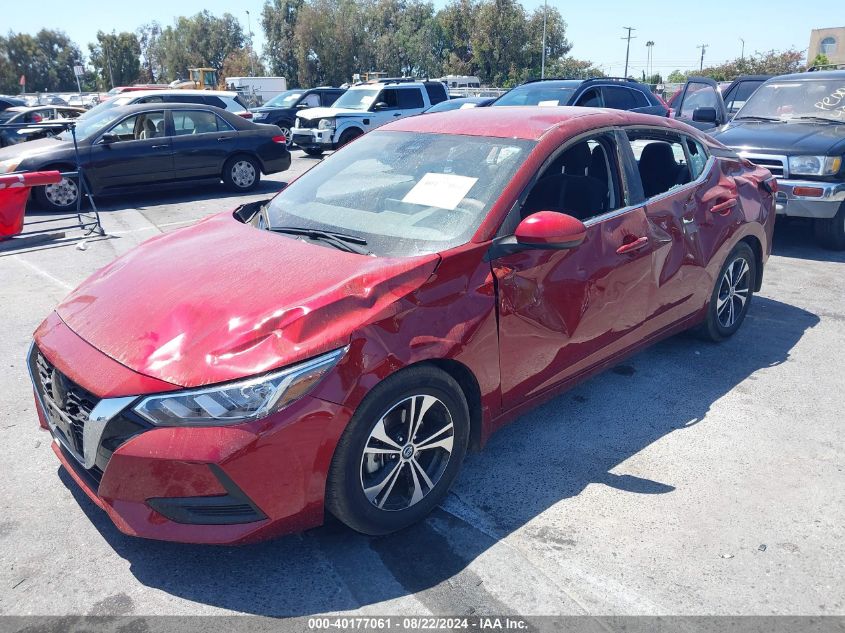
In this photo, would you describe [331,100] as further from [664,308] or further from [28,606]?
[28,606]

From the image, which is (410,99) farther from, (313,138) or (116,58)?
(116,58)

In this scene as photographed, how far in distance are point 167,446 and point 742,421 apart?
315 cm

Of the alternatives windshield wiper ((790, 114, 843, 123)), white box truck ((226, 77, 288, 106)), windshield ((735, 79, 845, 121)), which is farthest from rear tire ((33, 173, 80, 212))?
white box truck ((226, 77, 288, 106))

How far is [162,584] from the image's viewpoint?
2.75 meters

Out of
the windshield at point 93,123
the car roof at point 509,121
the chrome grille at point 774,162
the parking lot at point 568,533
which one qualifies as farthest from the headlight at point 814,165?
the windshield at point 93,123

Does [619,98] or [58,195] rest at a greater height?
[619,98]

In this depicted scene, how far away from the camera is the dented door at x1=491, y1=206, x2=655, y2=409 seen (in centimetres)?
329

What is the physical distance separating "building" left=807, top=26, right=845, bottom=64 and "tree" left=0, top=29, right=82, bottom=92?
2923 inches

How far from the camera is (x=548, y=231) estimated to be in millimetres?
3133

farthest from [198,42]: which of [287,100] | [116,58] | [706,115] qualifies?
[706,115]

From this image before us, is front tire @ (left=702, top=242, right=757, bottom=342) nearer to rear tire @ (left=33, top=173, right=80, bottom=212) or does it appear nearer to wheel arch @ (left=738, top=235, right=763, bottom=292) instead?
wheel arch @ (left=738, top=235, right=763, bottom=292)

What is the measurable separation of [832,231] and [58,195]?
33.5ft

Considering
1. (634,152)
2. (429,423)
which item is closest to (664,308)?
(634,152)

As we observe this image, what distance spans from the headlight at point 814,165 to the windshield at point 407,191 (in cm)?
514
